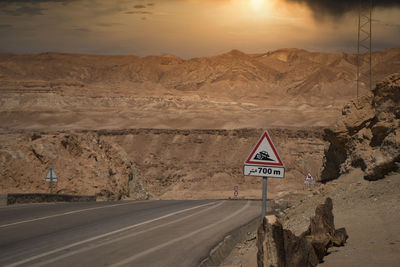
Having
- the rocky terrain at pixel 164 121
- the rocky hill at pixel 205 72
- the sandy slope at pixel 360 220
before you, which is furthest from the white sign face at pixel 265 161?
the rocky hill at pixel 205 72

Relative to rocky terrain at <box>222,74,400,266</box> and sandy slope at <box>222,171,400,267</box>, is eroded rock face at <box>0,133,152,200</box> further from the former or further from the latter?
sandy slope at <box>222,171,400,267</box>

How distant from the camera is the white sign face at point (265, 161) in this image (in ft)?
28.3

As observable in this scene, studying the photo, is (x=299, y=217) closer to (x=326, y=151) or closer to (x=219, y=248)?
(x=219, y=248)

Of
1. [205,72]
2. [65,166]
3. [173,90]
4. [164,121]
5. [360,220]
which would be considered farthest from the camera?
[205,72]

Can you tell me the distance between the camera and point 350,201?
33.8ft

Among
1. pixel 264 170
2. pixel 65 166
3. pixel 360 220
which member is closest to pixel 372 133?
pixel 360 220

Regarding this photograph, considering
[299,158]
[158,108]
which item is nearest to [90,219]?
[299,158]

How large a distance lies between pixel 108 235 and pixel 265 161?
4.80 m

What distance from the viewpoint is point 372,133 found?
1191cm

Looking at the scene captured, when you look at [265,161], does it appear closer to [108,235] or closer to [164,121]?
[108,235]

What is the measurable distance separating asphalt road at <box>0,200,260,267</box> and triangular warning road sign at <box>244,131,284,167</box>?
2.14 meters

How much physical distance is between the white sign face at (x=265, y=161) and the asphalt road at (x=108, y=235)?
1.99 meters

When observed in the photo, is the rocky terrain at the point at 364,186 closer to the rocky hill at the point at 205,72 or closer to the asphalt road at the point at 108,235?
the asphalt road at the point at 108,235

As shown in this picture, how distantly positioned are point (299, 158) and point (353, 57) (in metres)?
148
